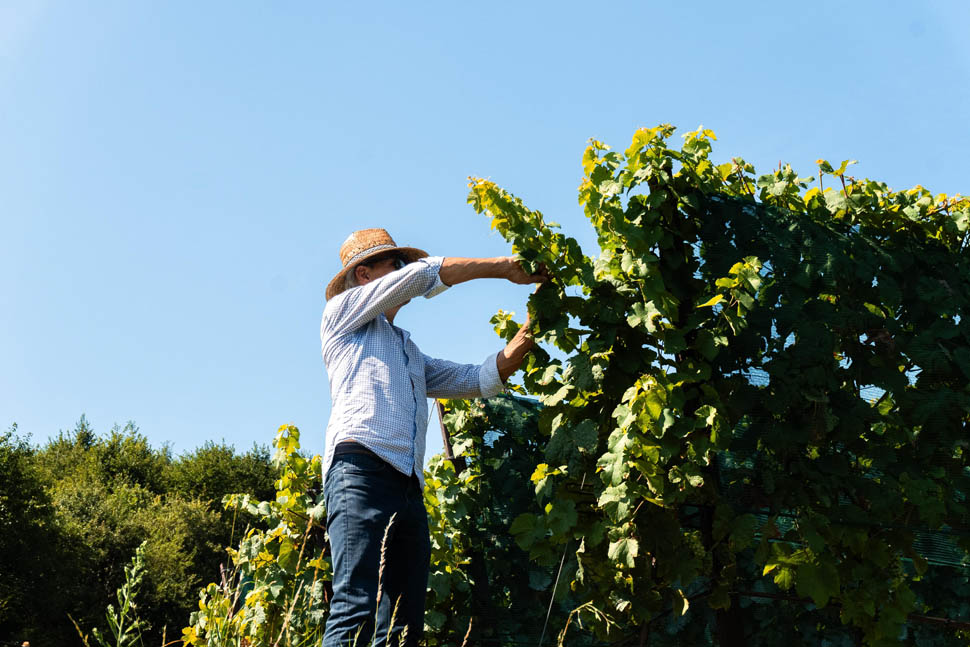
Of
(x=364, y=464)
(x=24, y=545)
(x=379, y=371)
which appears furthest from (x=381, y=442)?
(x=24, y=545)

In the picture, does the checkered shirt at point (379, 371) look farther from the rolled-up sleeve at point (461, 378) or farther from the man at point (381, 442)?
the rolled-up sleeve at point (461, 378)

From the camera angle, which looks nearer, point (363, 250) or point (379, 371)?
point (379, 371)

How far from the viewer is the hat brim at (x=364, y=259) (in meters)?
3.16

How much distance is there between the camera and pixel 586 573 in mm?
2910

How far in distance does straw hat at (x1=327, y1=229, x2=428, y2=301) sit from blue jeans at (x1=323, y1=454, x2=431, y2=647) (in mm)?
869

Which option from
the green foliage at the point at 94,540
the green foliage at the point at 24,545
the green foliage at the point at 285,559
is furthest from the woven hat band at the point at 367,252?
the green foliage at the point at 24,545

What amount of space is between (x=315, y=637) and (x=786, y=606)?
6.47ft

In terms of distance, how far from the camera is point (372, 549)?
242cm

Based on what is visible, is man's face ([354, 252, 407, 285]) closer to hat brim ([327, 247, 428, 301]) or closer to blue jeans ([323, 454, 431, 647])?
hat brim ([327, 247, 428, 301])

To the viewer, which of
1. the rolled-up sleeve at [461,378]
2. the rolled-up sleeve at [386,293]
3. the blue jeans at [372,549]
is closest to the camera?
the blue jeans at [372,549]

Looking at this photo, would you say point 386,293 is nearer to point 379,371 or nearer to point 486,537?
point 379,371

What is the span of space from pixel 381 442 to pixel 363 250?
92 cm

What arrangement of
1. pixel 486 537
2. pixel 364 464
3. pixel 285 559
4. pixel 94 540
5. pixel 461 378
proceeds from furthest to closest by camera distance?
pixel 94 540, pixel 285 559, pixel 486 537, pixel 461 378, pixel 364 464

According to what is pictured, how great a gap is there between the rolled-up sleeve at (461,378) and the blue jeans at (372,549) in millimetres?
501
